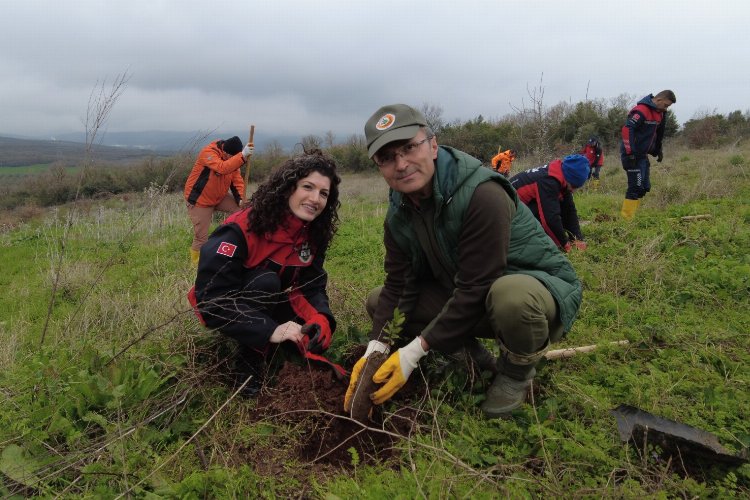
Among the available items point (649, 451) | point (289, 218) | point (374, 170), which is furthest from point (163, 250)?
point (374, 170)

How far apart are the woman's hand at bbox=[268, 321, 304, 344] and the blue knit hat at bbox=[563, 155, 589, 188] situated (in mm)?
3072

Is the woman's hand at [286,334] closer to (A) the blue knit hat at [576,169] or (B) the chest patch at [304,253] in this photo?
(B) the chest patch at [304,253]

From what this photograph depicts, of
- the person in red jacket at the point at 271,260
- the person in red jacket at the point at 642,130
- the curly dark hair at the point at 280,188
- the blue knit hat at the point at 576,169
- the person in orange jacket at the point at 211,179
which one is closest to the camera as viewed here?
the person in red jacket at the point at 271,260

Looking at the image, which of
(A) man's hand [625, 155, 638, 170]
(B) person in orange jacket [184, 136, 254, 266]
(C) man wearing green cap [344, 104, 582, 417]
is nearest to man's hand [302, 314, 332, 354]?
(C) man wearing green cap [344, 104, 582, 417]

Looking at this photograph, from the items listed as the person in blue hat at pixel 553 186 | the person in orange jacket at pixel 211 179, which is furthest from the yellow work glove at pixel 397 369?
the person in orange jacket at pixel 211 179

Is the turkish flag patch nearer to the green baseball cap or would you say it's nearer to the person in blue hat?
the green baseball cap

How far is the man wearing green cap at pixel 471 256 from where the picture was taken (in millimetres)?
1927

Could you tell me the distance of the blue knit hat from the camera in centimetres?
407

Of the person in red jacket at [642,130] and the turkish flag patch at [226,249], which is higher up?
the person in red jacket at [642,130]

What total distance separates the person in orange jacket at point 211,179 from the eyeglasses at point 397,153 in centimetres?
399

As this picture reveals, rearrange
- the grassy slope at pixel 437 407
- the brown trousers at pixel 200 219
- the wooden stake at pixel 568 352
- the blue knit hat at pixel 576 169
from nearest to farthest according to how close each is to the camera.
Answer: the grassy slope at pixel 437 407 → the wooden stake at pixel 568 352 → the blue knit hat at pixel 576 169 → the brown trousers at pixel 200 219

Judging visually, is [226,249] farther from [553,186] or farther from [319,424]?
[553,186]

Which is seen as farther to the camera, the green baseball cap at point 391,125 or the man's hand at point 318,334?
the man's hand at point 318,334

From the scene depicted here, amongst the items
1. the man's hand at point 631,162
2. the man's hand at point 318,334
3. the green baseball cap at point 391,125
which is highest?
the green baseball cap at point 391,125
